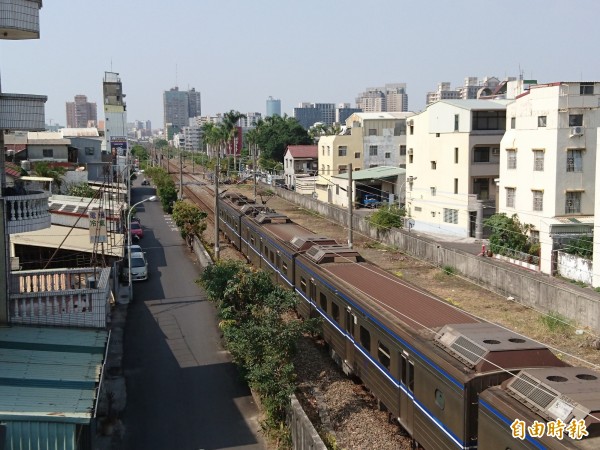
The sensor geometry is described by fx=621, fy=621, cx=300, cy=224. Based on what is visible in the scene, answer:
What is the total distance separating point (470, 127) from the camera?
120ft

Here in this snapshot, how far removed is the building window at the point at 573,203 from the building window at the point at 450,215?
8773 millimetres

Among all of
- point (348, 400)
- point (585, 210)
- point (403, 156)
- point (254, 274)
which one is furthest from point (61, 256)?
point (403, 156)

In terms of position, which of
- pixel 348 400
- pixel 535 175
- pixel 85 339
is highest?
pixel 535 175

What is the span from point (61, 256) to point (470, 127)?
2435cm

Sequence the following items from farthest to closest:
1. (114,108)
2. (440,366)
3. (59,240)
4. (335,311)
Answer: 1. (114,108)
2. (59,240)
3. (335,311)
4. (440,366)

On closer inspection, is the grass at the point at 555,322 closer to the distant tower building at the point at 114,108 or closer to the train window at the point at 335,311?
the train window at the point at 335,311

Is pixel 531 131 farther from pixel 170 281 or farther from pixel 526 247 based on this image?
pixel 170 281

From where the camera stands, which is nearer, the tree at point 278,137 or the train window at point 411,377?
the train window at point 411,377

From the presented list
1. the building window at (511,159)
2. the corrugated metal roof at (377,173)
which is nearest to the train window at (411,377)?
the building window at (511,159)

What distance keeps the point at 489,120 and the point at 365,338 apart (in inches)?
1072

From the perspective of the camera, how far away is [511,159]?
32031 mm

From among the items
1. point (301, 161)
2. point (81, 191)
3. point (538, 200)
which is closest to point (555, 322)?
point (538, 200)

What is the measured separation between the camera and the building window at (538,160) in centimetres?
2983

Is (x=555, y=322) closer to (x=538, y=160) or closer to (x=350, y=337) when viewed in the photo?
(x=350, y=337)
